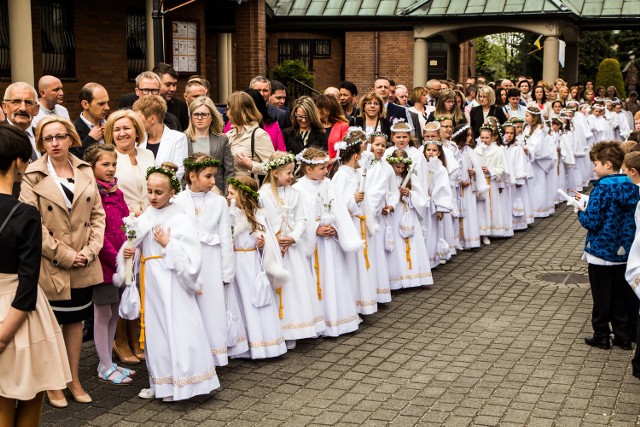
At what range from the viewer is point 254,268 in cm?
805

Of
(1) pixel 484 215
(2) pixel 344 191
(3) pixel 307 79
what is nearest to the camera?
(2) pixel 344 191

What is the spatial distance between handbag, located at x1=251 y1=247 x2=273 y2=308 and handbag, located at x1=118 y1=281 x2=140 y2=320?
1.29 m

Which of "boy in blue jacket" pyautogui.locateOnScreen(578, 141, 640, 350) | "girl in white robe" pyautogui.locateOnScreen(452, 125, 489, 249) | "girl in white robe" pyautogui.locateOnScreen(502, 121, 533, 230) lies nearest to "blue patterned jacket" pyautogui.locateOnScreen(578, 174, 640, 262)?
"boy in blue jacket" pyautogui.locateOnScreen(578, 141, 640, 350)

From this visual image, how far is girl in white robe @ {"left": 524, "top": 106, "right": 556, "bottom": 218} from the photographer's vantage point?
16.8 m

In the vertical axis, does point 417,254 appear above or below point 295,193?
below

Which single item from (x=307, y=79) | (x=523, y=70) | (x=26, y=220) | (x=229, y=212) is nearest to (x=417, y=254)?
(x=229, y=212)

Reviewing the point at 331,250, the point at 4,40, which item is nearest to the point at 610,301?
the point at 331,250

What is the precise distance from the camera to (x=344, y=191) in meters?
9.30

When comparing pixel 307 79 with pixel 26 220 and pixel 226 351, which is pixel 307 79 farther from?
pixel 26 220

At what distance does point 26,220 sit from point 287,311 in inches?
152

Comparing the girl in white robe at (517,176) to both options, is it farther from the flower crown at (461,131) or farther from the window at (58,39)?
the window at (58,39)

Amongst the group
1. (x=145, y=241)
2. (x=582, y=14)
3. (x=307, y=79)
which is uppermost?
(x=582, y=14)

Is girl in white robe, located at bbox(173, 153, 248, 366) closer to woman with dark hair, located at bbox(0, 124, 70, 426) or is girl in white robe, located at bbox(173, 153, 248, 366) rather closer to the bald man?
woman with dark hair, located at bbox(0, 124, 70, 426)

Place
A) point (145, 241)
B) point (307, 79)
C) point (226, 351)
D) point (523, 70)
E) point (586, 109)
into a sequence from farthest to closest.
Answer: point (523, 70) → point (307, 79) → point (586, 109) → point (226, 351) → point (145, 241)
